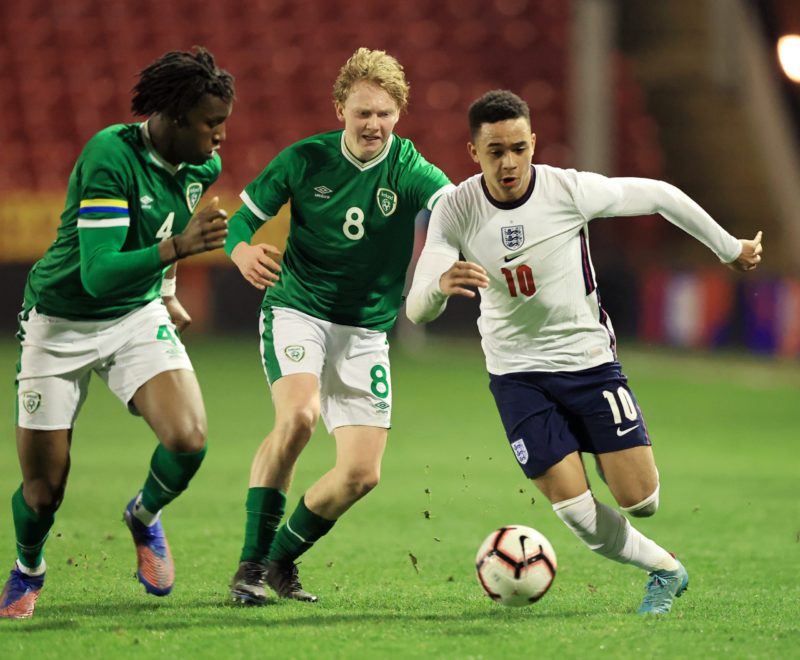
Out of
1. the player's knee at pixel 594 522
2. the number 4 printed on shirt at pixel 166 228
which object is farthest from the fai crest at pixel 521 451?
the number 4 printed on shirt at pixel 166 228

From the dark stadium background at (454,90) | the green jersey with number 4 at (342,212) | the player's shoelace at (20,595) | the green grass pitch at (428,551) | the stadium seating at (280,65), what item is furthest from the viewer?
the stadium seating at (280,65)

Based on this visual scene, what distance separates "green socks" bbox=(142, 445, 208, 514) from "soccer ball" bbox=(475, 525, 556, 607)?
3.71ft

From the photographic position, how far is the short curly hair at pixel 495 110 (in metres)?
4.84

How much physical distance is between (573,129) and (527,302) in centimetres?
1465

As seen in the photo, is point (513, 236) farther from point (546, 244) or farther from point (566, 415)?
point (566, 415)

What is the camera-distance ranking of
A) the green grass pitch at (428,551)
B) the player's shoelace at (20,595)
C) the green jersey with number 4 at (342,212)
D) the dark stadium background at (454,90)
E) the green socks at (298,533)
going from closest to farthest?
1. the green grass pitch at (428,551)
2. the player's shoelace at (20,595)
3. the green socks at (298,533)
4. the green jersey with number 4 at (342,212)
5. the dark stadium background at (454,90)

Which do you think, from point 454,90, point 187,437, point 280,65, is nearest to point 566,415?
point 187,437

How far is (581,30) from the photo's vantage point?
1903cm

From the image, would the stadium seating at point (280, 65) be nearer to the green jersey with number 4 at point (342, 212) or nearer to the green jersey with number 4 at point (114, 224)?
the green jersey with number 4 at point (342, 212)

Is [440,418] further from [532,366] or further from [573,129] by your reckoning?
[573,129]

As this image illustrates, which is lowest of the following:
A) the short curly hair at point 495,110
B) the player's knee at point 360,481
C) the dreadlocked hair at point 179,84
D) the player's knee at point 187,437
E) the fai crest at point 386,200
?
the player's knee at point 360,481

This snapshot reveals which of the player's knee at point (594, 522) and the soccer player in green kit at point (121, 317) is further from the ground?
the soccer player in green kit at point (121, 317)

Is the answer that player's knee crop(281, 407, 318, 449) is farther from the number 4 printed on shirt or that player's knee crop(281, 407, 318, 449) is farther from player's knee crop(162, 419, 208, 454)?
the number 4 printed on shirt

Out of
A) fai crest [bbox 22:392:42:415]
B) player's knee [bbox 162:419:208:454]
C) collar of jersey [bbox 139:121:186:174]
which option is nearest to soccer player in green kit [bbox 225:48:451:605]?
player's knee [bbox 162:419:208:454]
